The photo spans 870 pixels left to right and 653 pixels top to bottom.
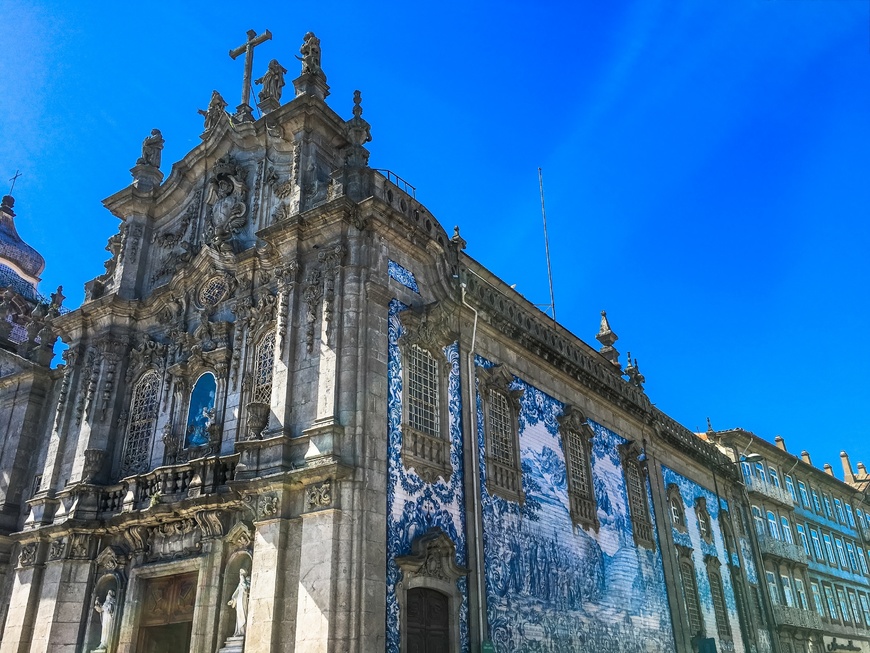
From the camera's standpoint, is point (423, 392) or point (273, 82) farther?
point (273, 82)

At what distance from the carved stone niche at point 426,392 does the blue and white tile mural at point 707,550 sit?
525 inches

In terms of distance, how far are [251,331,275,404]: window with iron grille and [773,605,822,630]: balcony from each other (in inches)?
1025

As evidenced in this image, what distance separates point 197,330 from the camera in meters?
19.2

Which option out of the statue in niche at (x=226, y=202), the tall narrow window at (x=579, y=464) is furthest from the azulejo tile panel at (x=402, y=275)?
the tall narrow window at (x=579, y=464)

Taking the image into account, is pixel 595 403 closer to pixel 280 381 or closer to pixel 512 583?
pixel 512 583

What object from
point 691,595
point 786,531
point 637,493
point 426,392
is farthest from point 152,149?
point 786,531

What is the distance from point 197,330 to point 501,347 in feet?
25.3

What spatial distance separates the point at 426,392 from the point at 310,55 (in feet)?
30.2

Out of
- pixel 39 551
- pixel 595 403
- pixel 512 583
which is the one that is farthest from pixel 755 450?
pixel 39 551

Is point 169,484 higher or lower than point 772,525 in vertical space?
lower

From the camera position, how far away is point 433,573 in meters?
15.2

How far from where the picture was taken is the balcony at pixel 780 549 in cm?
3556

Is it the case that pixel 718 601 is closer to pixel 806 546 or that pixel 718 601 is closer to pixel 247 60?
pixel 806 546

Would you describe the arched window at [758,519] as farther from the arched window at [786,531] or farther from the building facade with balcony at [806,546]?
the arched window at [786,531]
